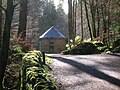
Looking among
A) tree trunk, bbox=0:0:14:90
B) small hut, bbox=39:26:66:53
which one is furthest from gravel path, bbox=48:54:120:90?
small hut, bbox=39:26:66:53

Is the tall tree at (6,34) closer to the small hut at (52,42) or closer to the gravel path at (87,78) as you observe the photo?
the gravel path at (87,78)

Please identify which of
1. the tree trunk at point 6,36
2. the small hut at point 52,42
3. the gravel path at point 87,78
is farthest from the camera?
Answer: the small hut at point 52,42

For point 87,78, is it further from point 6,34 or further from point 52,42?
point 52,42

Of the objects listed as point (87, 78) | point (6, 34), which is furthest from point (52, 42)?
point (87, 78)

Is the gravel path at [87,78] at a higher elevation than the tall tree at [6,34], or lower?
lower

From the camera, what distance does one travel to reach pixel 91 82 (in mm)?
8578

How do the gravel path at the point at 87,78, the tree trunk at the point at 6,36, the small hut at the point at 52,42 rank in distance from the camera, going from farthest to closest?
the small hut at the point at 52,42
the tree trunk at the point at 6,36
the gravel path at the point at 87,78

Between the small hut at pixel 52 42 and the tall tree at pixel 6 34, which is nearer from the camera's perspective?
the tall tree at pixel 6 34

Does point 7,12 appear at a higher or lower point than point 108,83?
higher

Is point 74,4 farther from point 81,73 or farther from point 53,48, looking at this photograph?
point 81,73

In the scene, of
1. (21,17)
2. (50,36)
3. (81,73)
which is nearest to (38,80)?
(81,73)

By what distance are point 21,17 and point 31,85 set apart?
41.7 feet

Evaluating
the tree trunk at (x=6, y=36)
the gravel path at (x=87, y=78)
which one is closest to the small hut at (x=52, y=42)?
the gravel path at (x=87, y=78)

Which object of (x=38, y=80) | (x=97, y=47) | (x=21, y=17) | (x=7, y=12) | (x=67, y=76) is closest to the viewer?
(x=38, y=80)
